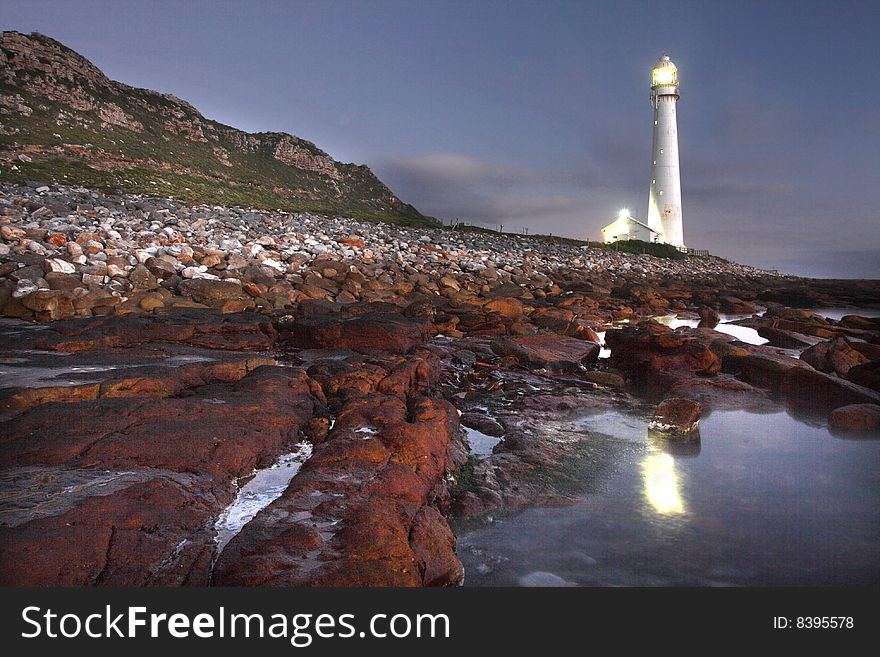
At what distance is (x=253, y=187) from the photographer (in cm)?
6119

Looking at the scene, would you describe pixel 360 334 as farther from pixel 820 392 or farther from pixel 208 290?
pixel 820 392

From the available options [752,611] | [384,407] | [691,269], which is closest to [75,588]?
[384,407]

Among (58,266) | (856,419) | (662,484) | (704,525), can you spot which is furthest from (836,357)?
(58,266)

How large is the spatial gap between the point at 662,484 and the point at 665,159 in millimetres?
50271

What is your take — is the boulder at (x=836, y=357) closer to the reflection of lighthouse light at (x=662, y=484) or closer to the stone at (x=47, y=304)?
the reflection of lighthouse light at (x=662, y=484)

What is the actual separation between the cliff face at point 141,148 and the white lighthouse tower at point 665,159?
88.8 ft

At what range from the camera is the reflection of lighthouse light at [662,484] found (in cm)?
427

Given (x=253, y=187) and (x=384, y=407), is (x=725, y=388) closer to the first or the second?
(x=384, y=407)

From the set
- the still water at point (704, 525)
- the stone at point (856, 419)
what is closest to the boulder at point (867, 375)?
the stone at point (856, 419)

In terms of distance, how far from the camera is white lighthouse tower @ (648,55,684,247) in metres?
47.9

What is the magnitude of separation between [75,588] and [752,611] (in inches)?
136

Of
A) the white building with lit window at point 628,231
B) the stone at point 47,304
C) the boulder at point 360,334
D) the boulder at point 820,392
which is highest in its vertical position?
the white building with lit window at point 628,231

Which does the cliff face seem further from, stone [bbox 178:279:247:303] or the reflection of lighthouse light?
the reflection of lighthouse light

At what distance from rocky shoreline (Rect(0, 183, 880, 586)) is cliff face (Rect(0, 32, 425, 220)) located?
2112cm
